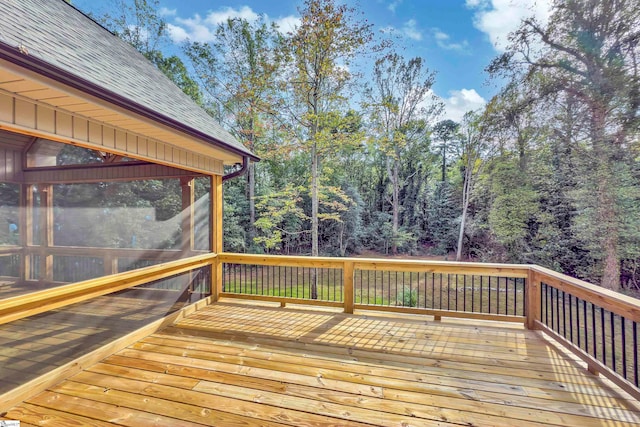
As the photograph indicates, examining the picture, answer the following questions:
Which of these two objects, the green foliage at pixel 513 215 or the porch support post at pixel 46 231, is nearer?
the porch support post at pixel 46 231

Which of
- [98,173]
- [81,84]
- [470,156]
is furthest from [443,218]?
[81,84]

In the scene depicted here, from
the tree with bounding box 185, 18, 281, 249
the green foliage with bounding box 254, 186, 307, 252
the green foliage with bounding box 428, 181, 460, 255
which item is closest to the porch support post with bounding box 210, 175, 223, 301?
the green foliage with bounding box 254, 186, 307, 252

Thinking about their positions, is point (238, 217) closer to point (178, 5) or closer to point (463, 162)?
point (178, 5)

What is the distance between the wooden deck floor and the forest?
4865 mm

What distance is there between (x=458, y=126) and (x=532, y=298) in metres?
13.5

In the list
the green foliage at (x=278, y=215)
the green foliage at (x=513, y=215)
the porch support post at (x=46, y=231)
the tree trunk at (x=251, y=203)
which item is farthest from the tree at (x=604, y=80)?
the porch support post at (x=46, y=231)

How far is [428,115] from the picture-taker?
45.5 feet

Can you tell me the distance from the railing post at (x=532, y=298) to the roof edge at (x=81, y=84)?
440cm

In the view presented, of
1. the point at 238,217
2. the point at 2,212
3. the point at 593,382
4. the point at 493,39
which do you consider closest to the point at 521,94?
the point at 493,39

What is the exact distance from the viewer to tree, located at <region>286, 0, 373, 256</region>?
7.00 m

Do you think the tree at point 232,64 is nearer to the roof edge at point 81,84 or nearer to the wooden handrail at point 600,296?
the roof edge at point 81,84

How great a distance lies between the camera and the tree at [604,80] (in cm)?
711

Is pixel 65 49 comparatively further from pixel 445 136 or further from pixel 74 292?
pixel 445 136

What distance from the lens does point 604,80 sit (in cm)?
742
